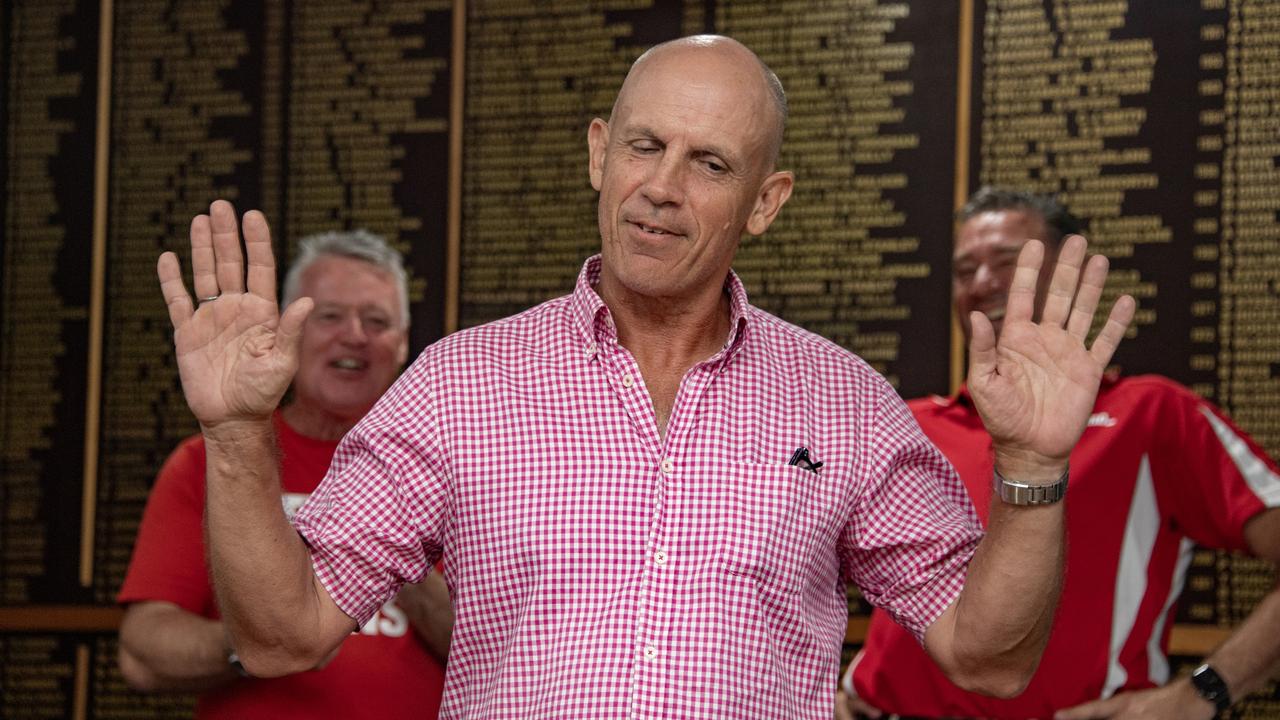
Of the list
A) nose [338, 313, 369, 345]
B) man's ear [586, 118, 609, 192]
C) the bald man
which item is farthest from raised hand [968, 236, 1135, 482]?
nose [338, 313, 369, 345]

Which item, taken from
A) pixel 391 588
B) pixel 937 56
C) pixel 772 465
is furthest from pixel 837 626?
pixel 937 56

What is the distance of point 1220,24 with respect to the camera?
279 centimetres

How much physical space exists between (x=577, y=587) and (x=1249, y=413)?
1.75 m

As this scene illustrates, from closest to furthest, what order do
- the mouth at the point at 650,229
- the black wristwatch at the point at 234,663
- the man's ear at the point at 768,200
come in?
1. the mouth at the point at 650,229
2. the man's ear at the point at 768,200
3. the black wristwatch at the point at 234,663

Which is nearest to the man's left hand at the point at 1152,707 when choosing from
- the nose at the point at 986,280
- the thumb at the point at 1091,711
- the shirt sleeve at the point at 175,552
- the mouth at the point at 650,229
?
the thumb at the point at 1091,711

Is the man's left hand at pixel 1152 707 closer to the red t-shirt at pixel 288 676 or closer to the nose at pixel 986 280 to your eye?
the nose at pixel 986 280

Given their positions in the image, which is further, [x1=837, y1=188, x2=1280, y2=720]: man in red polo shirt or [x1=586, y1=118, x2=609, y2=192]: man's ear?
[x1=837, y1=188, x2=1280, y2=720]: man in red polo shirt

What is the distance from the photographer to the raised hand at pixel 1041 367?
1545 millimetres

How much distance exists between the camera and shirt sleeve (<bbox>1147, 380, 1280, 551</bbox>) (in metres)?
2.42

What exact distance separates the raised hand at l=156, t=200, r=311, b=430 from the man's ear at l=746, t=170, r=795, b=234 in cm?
62

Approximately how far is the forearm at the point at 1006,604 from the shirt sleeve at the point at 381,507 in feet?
2.01

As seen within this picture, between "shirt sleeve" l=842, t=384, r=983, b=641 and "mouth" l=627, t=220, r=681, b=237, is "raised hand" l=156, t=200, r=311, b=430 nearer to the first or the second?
"mouth" l=627, t=220, r=681, b=237

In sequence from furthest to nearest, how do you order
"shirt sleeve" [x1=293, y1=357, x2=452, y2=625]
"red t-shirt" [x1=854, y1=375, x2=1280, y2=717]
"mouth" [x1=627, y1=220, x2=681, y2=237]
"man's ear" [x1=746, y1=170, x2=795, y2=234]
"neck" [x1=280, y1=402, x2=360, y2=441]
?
1. "neck" [x1=280, y1=402, x2=360, y2=441]
2. "red t-shirt" [x1=854, y1=375, x2=1280, y2=717]
3. "man's ear" [x1=746, y1=170, x2=795, y2=234]
4. "mouth" [x1=627, y1=220, x2=681, y2=237]
5. "shirt sleeve" [x1=293, y1=357, x2=452, y2=625]

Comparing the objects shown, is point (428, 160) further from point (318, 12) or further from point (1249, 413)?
point (1249, 413)
